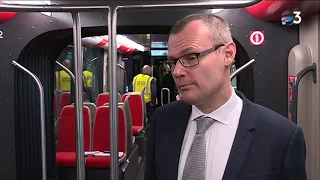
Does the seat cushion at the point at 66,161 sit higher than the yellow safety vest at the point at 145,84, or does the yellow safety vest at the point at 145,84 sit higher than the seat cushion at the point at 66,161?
the yellow safety vest at the point at 145,84

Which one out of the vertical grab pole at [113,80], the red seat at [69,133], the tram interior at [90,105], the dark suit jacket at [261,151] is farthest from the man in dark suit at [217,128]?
the red seat at [69,133]

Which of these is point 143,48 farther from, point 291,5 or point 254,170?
point 254,170

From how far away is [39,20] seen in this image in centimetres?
382

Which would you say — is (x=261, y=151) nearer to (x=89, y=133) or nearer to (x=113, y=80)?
(x=113, y=80)

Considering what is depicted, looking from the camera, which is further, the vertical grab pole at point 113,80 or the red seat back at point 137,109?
the red seat back at point 137,109

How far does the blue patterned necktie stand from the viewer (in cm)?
134

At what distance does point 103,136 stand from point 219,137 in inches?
145

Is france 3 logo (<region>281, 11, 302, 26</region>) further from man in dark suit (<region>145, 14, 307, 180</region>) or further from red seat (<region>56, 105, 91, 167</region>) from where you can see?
red seat (<region>56, 105, 91, 167</region>)

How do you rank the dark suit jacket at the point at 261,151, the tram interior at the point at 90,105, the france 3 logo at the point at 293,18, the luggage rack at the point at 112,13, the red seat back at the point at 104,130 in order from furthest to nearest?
the red seat back at the point at 104,130
the tram interior at the point at 90,105
the france 3 logo at the point at 293,18
the luggage rack at the point at 112,13
the dark suit jacket at the point at 261,151

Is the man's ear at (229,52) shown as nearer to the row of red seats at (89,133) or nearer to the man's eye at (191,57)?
the man's eye at (191,57)

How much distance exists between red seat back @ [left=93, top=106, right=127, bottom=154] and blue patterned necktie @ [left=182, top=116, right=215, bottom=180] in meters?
3.29

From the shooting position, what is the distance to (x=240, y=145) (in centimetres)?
132

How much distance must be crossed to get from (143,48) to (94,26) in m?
9.92

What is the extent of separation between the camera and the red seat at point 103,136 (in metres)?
4.46
